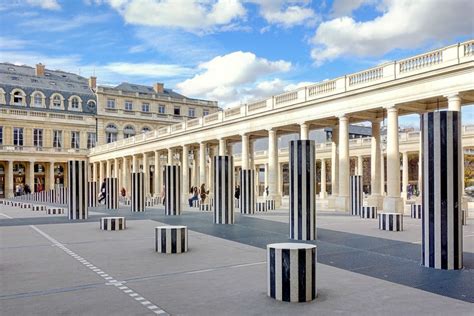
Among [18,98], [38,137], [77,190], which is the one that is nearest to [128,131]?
[38,137]

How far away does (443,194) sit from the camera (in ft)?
29.5

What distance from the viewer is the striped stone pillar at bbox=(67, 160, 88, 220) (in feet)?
68.5

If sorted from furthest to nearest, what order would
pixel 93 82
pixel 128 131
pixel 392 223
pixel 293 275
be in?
1. pixel 93 82
2. pixel 128 131
3. pixel 392 223
4. pixel 293 275

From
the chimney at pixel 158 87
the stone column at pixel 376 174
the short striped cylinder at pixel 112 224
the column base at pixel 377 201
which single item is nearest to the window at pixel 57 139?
the chimney at pixel 158 87

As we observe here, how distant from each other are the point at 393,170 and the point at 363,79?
547 cm

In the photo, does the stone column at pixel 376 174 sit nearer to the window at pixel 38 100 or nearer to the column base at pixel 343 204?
the column base at pixel 343 204

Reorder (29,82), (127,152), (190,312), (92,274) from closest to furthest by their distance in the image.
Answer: (190,312) < (92,274) < (127,152) < (29,82)

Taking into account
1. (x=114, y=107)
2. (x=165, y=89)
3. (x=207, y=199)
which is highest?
(x=165, y=89)

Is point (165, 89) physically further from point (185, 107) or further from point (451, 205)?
point (451, 205)

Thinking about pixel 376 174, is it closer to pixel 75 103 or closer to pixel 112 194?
pixel 112 194

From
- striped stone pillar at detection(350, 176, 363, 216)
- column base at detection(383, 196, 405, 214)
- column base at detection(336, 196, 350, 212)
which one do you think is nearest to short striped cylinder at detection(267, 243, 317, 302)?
striped stone pillar at detection(350, 176, 363, 216)

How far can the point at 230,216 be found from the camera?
60.4 ft

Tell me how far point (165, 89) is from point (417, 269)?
82.0m

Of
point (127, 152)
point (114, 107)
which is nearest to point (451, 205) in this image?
point (127, 152)
